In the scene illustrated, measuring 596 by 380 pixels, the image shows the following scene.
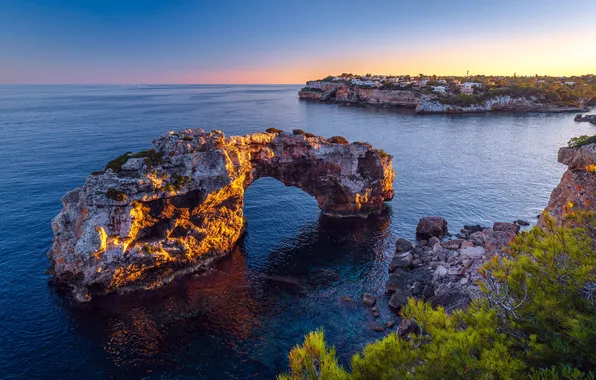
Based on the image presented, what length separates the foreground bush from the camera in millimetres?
10273

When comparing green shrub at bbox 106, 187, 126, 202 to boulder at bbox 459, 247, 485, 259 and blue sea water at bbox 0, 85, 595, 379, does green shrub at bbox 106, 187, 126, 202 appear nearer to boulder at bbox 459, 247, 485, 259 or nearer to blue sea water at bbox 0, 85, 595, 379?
blue sea water at bbox 0, 85, 595, 379

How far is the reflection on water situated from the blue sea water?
0.12m

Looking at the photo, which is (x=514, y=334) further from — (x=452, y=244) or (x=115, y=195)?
(x=452, y=244)

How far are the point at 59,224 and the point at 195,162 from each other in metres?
15.9

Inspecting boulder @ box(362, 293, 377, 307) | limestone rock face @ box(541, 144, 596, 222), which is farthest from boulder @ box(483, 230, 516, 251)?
boulder @ box(362, 293, 377, 307)

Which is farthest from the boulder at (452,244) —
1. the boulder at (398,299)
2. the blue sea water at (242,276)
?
the boulder at (398,299)

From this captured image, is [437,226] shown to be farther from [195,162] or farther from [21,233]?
[21,233]

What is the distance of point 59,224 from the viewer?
37688 mm

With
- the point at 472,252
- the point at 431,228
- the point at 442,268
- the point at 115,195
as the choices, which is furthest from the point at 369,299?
the point at 115,195

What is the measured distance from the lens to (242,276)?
42.0 metres

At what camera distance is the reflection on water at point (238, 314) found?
29.7 metres

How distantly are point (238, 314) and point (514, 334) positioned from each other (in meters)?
28.3

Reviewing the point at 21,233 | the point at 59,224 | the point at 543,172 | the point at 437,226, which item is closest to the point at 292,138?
the point at 437,226

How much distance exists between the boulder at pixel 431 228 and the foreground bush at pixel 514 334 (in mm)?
37753
